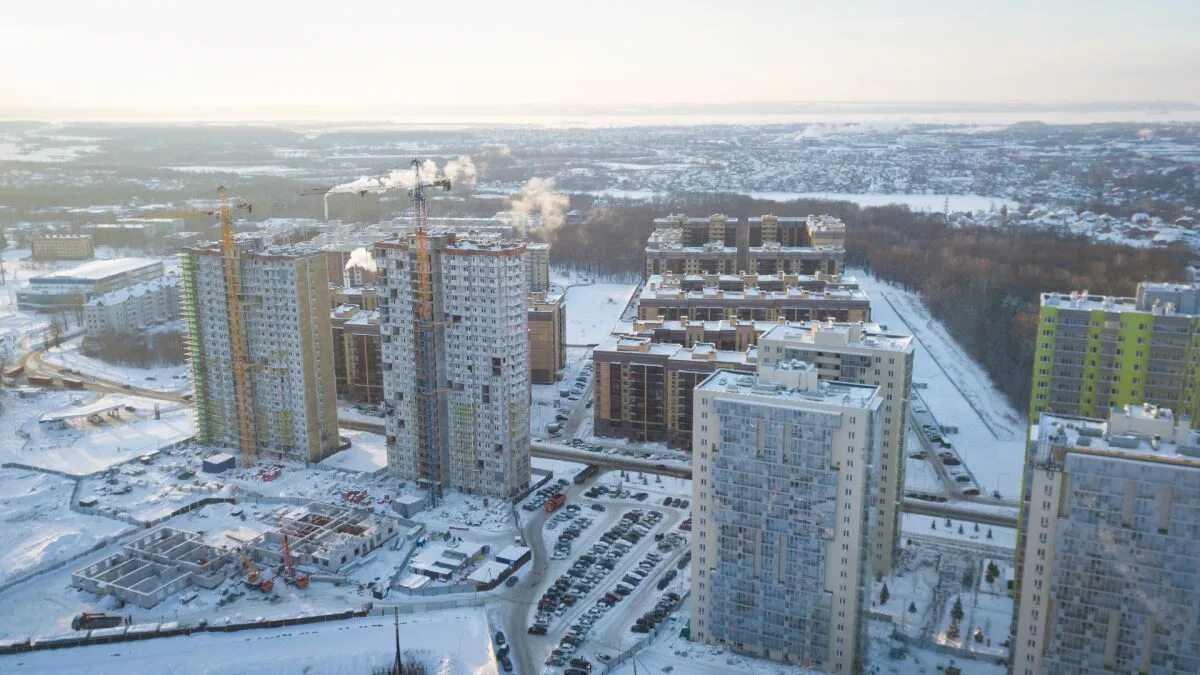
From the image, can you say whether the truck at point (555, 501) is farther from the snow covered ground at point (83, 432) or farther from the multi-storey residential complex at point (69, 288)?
the multi-storey residential complex at point (69, 288)

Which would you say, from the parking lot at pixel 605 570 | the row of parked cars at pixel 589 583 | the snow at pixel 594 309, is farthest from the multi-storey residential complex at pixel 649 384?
the snow at pixel 594 309

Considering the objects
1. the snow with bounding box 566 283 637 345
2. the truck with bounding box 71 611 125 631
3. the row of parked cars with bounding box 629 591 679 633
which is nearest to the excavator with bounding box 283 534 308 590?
the truck with bounding box 71 611 125 631

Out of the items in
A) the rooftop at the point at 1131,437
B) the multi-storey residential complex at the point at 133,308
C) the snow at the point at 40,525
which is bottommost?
the snow at the point at 40,525

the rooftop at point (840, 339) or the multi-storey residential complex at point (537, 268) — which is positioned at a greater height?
the rooftop at point (840, 339)

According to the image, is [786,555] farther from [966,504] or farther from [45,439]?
[45,439]

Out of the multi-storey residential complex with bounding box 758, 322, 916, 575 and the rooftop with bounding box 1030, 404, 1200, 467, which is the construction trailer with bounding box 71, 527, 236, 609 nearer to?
the multi-storey residential complex with bounding box 758, 322, 916, 575

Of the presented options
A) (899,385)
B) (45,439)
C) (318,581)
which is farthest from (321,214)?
(899,385)
